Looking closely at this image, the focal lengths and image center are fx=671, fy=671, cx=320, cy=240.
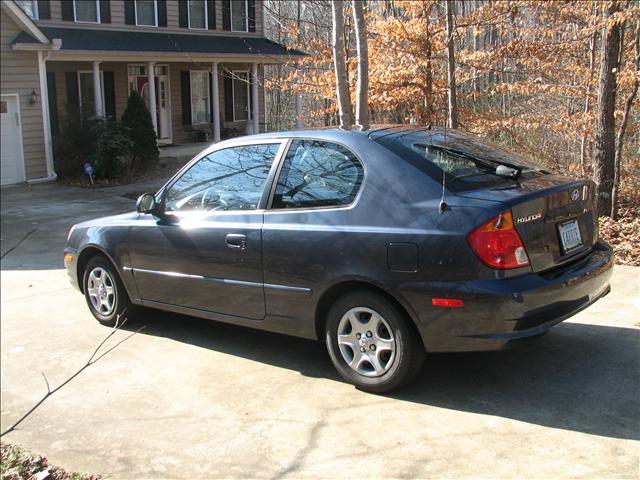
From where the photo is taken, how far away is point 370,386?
441 cm

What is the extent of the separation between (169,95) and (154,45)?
3008 mm

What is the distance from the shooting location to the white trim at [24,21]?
661 inches

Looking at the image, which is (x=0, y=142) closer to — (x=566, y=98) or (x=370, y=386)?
(x=566, y=98)

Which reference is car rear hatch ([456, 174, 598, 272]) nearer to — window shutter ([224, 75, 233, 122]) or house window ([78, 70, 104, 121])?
house window ([78, 70, 104, 121])

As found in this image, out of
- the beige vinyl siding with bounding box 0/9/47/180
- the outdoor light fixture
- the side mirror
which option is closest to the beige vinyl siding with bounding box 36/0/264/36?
the beige vinyl siding with bounding box 0/9/47/180

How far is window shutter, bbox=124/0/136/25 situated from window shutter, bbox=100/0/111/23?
0.63m

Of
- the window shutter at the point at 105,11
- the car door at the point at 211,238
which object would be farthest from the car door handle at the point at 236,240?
the window shutter at the point at 105,11

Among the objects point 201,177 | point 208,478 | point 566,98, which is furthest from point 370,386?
point 566,98

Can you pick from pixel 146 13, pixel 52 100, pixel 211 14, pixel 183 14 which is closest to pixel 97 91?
pixel 52 100

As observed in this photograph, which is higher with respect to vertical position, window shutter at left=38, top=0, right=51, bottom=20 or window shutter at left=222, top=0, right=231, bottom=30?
window shutter at left=222, top=0, right=231, bottom=30

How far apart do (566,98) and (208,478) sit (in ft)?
40.9

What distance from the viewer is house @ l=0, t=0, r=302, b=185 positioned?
57.2ft

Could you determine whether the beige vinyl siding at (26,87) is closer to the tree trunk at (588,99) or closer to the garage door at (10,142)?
the garage door at (10,142)

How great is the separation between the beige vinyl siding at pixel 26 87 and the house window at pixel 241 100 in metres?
9.84
